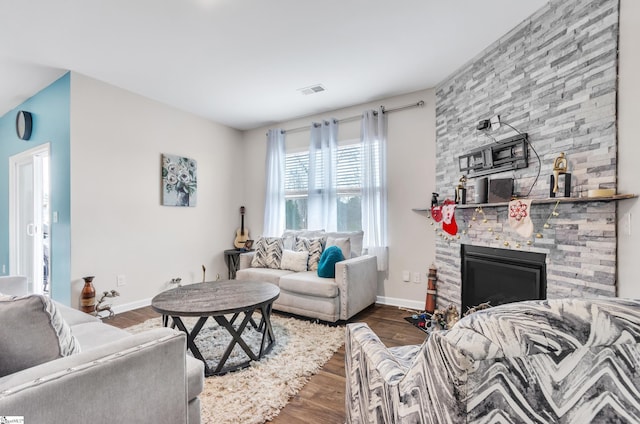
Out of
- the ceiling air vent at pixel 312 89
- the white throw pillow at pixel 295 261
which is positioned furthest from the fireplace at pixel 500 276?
the ceiling air vent at pixel 312 89

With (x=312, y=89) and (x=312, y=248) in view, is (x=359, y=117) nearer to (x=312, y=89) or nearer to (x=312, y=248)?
(x=312, y=89)

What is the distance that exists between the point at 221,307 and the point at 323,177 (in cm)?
247

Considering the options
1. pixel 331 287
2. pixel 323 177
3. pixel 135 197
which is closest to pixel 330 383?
pixel 331 287

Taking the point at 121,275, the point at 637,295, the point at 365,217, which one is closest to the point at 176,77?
the point at 121,275

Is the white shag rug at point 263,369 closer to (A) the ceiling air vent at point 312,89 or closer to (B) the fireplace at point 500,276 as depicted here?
(B) the fireplace at point 500,276

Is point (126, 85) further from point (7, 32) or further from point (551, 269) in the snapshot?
point (551, 269)

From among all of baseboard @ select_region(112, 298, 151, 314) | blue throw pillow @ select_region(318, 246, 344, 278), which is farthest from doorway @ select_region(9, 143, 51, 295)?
blue throw pillow @ select_region(318, 246, 344, 278)

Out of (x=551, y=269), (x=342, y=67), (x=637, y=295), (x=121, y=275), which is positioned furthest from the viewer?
(x=121, y=275)

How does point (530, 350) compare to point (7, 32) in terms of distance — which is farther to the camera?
point (7, 32)

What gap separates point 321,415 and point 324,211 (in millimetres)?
2640

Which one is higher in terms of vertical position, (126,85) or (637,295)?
(126,85)

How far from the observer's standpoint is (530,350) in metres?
0.56

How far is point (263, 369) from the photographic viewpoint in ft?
6.56

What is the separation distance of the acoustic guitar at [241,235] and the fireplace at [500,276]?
3.28m
